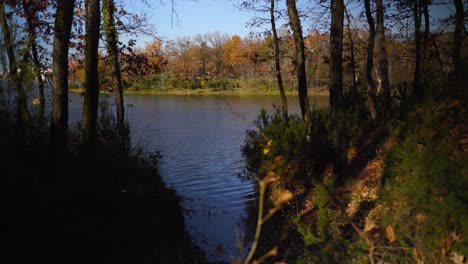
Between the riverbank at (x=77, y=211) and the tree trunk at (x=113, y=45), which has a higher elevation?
the tree trunk at (x=113, y=45)

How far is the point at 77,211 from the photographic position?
545 cm

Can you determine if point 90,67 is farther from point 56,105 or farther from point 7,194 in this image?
point 7,194

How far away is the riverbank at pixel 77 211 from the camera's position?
14.7 ft

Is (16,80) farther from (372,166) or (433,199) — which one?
(372,166)

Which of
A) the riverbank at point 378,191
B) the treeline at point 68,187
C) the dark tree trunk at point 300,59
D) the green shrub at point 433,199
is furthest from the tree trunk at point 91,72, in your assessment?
the dark tree trunk at point 300,59

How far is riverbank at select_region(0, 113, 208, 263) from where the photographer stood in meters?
4.49

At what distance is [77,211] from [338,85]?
17.8 ft

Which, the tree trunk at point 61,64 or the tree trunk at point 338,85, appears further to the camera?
the tree trunk at point 338,85

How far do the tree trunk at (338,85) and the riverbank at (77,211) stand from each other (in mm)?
3517

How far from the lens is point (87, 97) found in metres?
7.33

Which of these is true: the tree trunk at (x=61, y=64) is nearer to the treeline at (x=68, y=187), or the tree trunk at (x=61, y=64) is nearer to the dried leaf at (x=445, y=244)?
the treeline at (x=68, y=187)

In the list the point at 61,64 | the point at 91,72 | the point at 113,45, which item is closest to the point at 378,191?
the point at 91,72

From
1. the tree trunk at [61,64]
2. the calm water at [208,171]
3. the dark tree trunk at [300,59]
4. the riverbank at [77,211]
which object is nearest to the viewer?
the riverbank at [77,211]

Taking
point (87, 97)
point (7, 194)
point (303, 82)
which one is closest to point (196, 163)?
point (303, 82)
